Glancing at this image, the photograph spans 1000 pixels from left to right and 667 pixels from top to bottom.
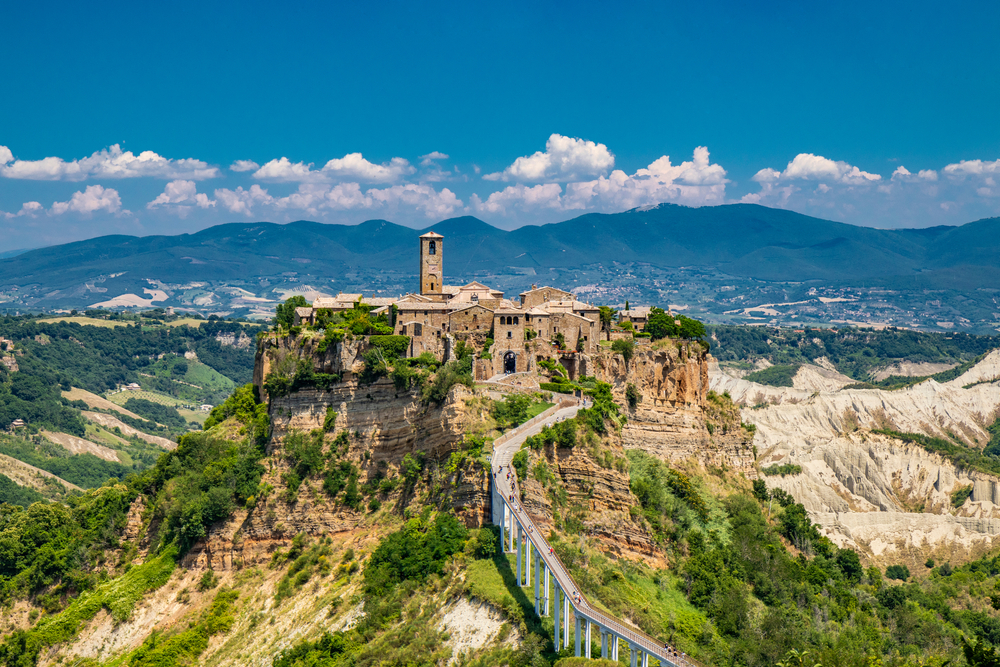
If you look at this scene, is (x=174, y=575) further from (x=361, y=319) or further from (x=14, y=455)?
(x=14, y=455)

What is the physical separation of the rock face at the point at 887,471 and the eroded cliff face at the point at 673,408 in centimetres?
2689

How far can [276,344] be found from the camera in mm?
69625

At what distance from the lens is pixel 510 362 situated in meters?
65.8

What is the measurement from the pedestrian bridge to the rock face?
53570mm

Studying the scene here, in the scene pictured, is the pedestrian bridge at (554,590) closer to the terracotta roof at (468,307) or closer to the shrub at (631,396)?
the terracotta roof at (468,307)

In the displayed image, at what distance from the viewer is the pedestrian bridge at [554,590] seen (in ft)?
128

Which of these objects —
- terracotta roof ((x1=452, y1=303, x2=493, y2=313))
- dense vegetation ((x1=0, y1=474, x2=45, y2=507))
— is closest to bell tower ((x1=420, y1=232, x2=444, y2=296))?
terracotta roof ((x1=452, y1=303, x2=493, y2=313))

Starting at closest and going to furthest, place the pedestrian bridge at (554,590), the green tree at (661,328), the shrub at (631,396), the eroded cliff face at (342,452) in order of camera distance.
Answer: the pedestrian bridge at (554,590)
the eroded cliff face at (342,452)
the shrub at (631,396)
the green tree at (661,328)

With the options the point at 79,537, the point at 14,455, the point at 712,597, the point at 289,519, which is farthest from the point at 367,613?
the point at 14,455

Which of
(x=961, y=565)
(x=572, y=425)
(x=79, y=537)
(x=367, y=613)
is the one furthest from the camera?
(x=961, y=565)

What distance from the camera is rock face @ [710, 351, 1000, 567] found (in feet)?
309

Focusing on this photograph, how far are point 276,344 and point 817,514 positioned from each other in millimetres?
59420

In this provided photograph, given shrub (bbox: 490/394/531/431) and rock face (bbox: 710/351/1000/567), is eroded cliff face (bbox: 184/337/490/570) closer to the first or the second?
shrub (bbox: 490/394/531/431)

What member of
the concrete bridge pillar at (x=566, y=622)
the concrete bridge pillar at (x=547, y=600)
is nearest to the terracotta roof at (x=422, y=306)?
the concrete bridge pillar at (x=547, y=600)
